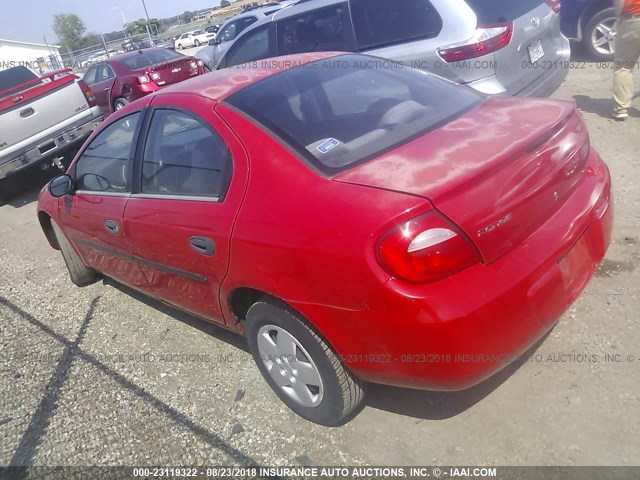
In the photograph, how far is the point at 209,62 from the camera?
11.0 metres

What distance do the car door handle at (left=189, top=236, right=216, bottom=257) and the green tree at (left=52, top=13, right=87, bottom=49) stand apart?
285ft

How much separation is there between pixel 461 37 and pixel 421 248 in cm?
345

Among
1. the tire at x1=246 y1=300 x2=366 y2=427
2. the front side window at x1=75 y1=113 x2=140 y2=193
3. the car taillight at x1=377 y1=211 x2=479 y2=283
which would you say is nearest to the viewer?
the car taillight at x1=377 y1=211 x2=479 y2=283

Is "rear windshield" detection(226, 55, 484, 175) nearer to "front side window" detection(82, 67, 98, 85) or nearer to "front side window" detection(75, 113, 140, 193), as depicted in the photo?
"front side window" detection(75, 113, 140, 193)

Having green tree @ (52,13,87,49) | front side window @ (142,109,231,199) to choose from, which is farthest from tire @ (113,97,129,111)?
green tree @ (52,13,87,49)

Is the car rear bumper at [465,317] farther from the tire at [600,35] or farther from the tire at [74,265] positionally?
the tire at [600,35]

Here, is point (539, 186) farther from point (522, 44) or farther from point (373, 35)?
point (373, 35)

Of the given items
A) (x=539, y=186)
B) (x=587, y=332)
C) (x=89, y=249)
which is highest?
(x=539, y=186)

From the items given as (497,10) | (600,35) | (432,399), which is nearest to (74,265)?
(432,399)

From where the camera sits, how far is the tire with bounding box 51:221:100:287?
4184 mm

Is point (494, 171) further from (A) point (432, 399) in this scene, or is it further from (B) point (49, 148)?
(B) point (49, 148)

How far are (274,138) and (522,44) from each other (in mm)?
3462

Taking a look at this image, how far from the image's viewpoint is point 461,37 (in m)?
4.63

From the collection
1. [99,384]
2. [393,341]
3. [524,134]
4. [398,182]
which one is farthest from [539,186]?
[99,384]
